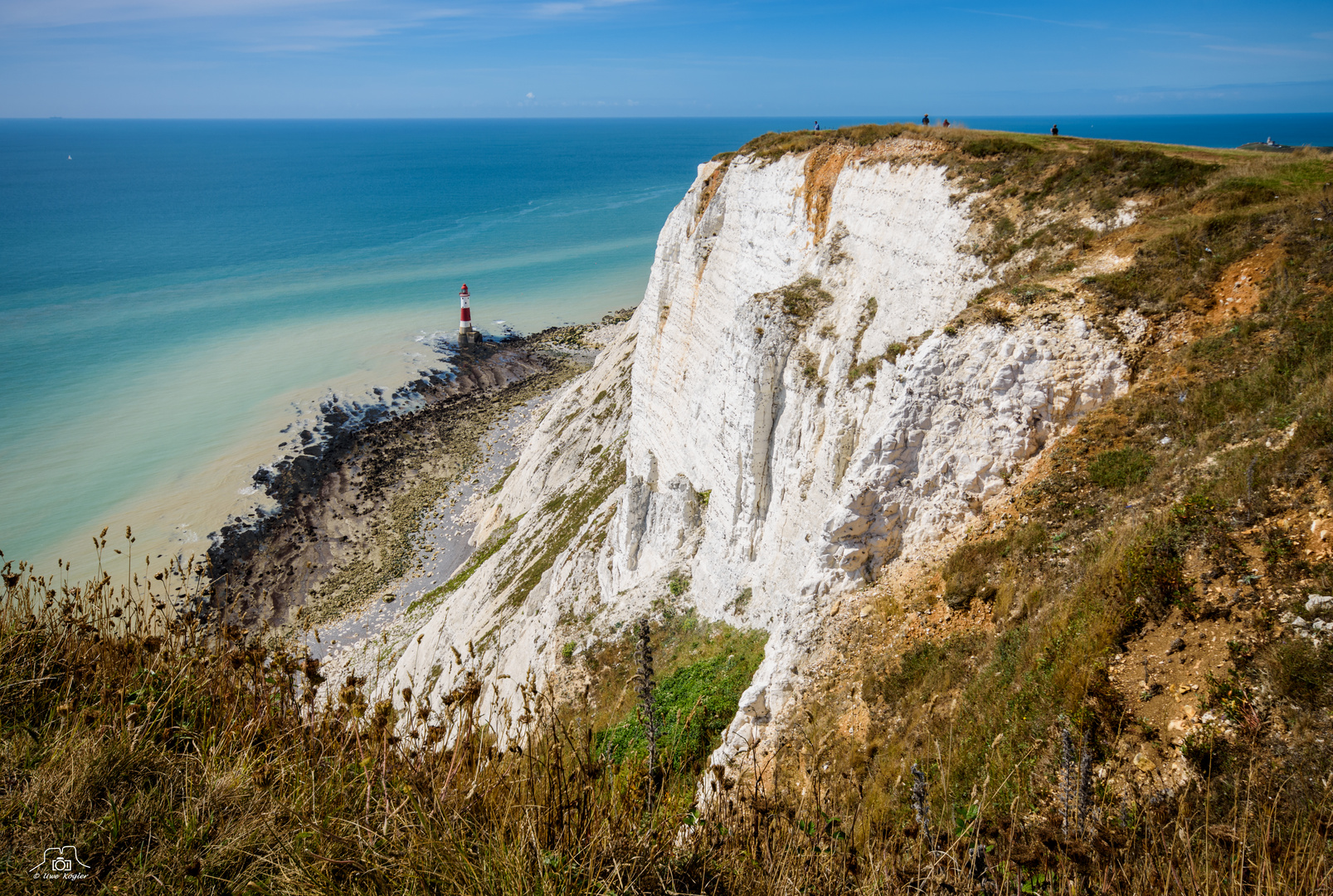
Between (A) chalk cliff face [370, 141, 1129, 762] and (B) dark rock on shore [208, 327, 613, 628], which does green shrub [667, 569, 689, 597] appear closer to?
(A) chalk cliff face [370, 141, 1129, 762]

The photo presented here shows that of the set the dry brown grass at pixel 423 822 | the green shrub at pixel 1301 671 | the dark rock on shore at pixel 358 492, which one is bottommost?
the dark rock on shore at pixel 358 492

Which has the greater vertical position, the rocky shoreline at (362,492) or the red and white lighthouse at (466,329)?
the red and white lighthouse at (466,329)

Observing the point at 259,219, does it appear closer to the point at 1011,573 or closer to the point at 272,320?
the point at 272,320

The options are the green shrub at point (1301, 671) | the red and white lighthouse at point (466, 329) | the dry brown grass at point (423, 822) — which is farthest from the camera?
the red and white lighthouse at point (466, 329)

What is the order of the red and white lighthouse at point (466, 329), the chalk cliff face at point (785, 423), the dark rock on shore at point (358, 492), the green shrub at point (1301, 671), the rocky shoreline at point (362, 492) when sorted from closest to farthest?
1. the green shrub at point (1301, 671)
2. the chalk cliff face at point (785, 423)
3. the rocky shoreline at point (362, 492)
4. the dark rock on shore at point (358, 492)
5. the red and white lighthouse at point (466, 329)

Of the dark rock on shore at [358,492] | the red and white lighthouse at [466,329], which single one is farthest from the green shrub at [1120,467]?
the red and white lighthouse at [466,329]

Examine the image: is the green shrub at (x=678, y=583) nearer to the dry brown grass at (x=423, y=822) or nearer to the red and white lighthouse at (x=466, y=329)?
the dry brown grass at (x=423, y=822)

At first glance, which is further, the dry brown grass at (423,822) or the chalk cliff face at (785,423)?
the chalk cliff face at (785,423)

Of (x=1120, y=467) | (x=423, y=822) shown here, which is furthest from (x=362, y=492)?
(x=423, y=822)
